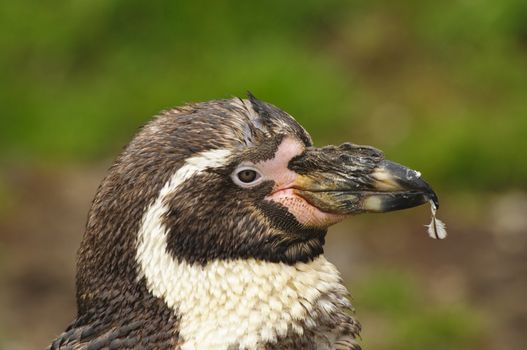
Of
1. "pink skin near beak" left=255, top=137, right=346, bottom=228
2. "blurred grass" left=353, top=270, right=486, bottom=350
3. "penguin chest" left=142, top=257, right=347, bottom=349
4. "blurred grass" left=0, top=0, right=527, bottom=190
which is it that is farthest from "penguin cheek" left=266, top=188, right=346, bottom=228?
"blurred grass" left=0, top=0, right=527, bottom=190

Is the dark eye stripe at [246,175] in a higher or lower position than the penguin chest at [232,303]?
higher

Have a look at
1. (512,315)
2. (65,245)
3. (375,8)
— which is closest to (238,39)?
(375,8)

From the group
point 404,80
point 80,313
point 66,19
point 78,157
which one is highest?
point 404,80

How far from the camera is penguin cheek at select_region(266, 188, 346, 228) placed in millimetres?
3982

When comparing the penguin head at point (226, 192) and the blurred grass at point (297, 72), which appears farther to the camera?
the blurred grass at point (297, 72)

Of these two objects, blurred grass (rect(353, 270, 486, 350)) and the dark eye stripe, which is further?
blurred grass (rect(353, 270, 486, 350))

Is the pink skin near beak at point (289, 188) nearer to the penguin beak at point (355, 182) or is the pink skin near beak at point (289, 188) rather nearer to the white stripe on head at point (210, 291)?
the penguin beak at point (355, 182)

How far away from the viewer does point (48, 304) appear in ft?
23.3

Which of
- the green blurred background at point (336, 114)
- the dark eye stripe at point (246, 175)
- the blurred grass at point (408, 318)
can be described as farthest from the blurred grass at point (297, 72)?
the dark eye stripe at point (246, 175)

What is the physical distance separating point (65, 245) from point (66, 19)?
6.85 ft

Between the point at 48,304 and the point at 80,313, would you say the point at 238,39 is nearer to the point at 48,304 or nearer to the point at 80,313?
the point at 48,304

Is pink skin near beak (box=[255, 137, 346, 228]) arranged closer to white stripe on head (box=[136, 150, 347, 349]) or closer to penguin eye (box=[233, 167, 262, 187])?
A: penguin eye (box=[233, 167, 262, 187])

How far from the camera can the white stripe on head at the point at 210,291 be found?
3822mm

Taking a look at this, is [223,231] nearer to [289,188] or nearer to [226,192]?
[226,192]
